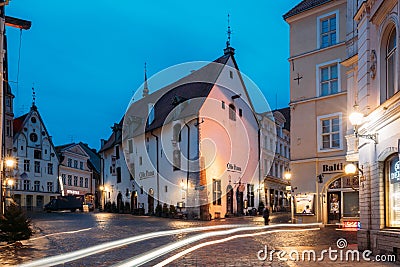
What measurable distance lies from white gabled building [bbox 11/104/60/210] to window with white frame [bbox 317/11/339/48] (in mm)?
43971

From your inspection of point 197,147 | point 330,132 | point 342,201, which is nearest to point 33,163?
point 197,147

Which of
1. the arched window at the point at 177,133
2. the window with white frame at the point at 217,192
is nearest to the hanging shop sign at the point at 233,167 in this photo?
the window with white frame at the point at 217,192

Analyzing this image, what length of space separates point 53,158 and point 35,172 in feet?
13.2

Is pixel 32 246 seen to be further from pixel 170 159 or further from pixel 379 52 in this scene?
pixel 170 159

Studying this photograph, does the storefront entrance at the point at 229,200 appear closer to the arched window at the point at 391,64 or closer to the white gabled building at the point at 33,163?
the white gabled building at the point at 33,163

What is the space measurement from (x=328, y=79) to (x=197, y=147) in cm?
1568

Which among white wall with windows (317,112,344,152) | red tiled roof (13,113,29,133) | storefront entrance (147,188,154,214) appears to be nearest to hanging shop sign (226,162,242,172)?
storefront entrance (147,188,154,214)

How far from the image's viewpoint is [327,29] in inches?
1137

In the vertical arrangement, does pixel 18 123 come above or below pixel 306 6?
below

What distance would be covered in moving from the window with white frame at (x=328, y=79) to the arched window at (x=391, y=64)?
14229 millimetres

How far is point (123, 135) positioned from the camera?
5647 cm

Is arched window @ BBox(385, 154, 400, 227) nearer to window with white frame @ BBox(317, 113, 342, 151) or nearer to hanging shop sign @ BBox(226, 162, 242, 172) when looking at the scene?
window with white frame @ BBox(317, 113, 342, 151)

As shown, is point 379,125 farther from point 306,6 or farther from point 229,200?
point 229,200

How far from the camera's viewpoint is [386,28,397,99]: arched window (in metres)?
13.4
